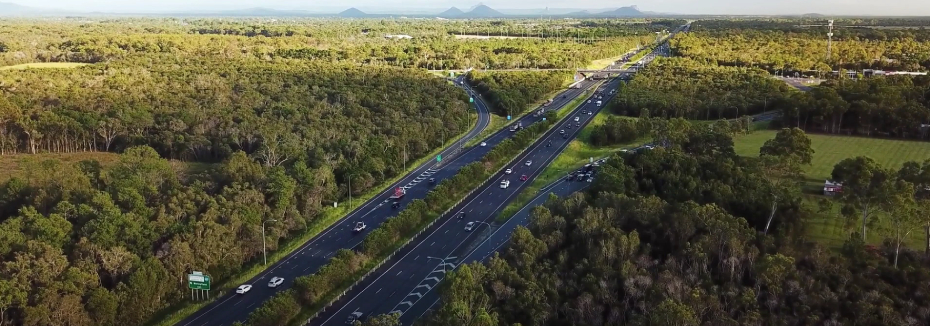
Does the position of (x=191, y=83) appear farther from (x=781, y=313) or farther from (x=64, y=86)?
(x=781, y=313)

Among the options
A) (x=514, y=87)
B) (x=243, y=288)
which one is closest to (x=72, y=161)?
(x=243, y=288)

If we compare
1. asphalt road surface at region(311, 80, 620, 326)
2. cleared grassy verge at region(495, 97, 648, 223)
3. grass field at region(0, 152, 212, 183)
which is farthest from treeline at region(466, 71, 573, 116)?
grass field at region(0, 152, 212, 183)

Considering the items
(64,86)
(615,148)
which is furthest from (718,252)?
(64,86)

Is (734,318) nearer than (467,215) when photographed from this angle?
Yes

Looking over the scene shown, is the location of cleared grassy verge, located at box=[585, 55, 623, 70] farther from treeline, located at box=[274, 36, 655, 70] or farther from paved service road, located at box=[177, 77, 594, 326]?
paved service road, located at box=[177, 77, 594, 326]

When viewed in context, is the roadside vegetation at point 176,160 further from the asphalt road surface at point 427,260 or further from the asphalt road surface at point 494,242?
the asphalt road surface at point 494,242

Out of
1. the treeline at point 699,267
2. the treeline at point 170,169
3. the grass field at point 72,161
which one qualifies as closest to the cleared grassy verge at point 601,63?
the treeline at point 170,169
